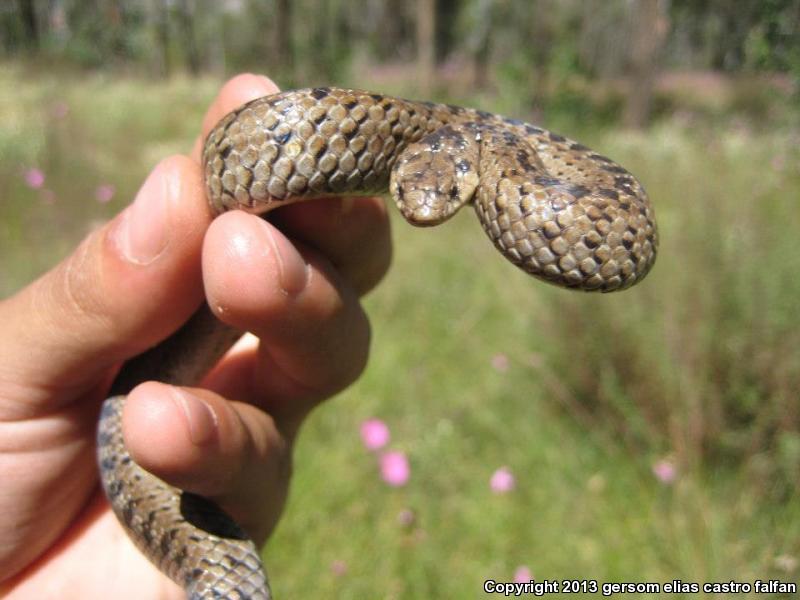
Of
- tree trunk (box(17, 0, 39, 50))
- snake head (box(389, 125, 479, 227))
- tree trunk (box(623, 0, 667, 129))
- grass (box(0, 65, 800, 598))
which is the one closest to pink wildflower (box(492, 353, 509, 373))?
grass (box(0, 65, 800, 598))

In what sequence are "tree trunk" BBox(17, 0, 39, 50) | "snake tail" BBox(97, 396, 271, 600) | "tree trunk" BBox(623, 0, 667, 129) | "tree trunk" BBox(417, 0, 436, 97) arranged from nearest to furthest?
"snake tail" BBox(97, 396, 271, 600) < "tree trunk" BBox(623, 0, 667, 129) < "tree trunk" BBox(17, 0, 39, 50) < "tree trunk" BBox(417, 0, 436, 97)

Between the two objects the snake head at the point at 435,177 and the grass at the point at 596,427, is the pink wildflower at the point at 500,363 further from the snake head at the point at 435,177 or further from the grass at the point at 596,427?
the snake head at the point at 435,177

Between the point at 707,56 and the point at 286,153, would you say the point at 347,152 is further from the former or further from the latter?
the point at 707,56

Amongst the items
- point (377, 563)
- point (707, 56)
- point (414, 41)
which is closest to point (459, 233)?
point (707, 56)

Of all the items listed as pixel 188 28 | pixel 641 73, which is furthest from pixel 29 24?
pixel 188 28

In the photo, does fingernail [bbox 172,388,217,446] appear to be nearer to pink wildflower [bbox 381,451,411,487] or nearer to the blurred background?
the blurred background

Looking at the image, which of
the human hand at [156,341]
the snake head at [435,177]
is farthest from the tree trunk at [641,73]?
the human hand at [156,341]
